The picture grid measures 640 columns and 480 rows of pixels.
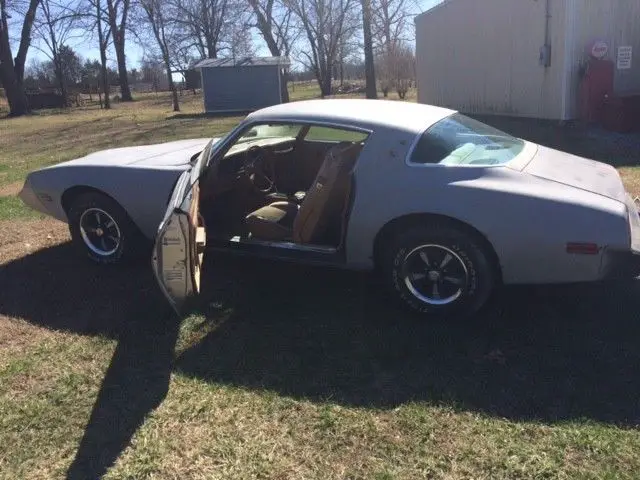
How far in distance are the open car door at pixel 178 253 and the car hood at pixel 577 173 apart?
2108mm

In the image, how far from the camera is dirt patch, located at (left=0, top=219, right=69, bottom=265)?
5738mm

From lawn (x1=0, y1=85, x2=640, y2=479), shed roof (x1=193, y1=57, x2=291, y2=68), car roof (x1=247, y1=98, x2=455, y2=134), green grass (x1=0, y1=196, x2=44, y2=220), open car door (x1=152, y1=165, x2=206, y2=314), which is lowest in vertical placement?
lawn (x1=0, y1=85, x2=640, y2=479)

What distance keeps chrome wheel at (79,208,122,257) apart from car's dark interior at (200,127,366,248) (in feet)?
2.76

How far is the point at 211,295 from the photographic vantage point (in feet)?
14.5

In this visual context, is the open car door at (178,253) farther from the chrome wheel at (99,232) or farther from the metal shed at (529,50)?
Answer: the metal shed at (529,50)

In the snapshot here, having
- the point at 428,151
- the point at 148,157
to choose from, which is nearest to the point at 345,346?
the point at 428,151

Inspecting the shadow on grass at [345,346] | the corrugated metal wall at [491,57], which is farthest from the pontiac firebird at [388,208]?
the corrugated metal wall at [491,57]

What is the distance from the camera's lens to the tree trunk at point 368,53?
29.7m

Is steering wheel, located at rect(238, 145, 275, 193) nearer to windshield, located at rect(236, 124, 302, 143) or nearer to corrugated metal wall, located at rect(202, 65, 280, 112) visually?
windshield, located at rect(236, 124, 302, 143)

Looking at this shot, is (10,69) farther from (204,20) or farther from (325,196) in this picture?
(325,196)

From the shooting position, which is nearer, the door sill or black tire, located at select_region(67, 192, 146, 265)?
the door sill

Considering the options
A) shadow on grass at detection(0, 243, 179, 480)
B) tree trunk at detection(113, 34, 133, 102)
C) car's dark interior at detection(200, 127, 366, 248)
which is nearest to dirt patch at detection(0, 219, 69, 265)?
shadow on grass at detection(0, 243, 179, 480)

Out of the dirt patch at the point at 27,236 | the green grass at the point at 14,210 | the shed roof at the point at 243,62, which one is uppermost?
the shed roof at the point at 243,62

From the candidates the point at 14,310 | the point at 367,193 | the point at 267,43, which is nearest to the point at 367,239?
the point at 367,193
